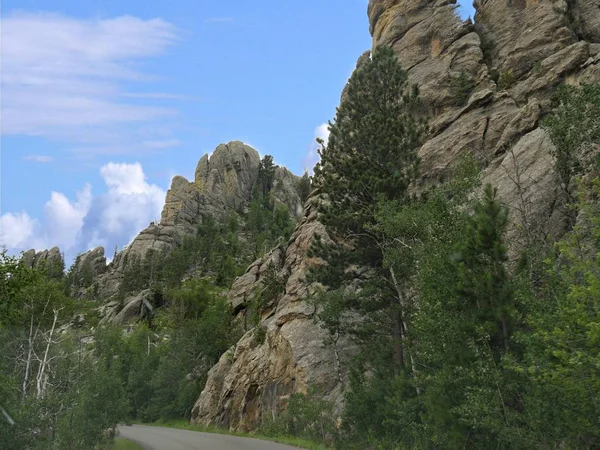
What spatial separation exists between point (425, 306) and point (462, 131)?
25494mm

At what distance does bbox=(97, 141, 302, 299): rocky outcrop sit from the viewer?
12038cm

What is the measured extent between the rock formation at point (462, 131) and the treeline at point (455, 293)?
3.61 metres

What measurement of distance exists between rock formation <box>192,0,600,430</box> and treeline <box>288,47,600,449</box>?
361 cm

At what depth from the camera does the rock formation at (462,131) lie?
29219mm

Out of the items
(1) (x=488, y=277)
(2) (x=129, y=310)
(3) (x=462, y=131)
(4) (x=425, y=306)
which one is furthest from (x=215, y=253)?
(1) (x=488, y=277)

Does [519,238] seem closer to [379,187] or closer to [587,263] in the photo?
[379,187]

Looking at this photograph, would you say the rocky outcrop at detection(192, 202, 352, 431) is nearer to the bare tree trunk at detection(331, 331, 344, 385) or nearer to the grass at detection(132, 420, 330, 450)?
the bare tree trunk at detection(331, 331, 344, 385)

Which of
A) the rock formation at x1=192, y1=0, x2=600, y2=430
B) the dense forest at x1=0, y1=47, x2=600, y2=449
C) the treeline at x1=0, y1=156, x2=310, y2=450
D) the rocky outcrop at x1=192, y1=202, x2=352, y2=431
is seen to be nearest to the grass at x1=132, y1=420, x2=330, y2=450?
the dense forest at x1=0, y1=47, x2=600, y2=449

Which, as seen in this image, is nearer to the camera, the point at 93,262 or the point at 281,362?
the point at 281,362

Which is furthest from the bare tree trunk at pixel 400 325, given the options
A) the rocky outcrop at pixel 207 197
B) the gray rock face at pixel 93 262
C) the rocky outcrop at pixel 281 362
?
the gray rock face at pixel 93 262

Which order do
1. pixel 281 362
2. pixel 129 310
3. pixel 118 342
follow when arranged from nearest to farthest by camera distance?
pixel 281 362
pixel 118 342
pixel 129 310

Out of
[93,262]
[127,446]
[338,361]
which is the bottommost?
[127,446]

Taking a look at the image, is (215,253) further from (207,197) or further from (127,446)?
(127,446)

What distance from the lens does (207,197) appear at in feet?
437
